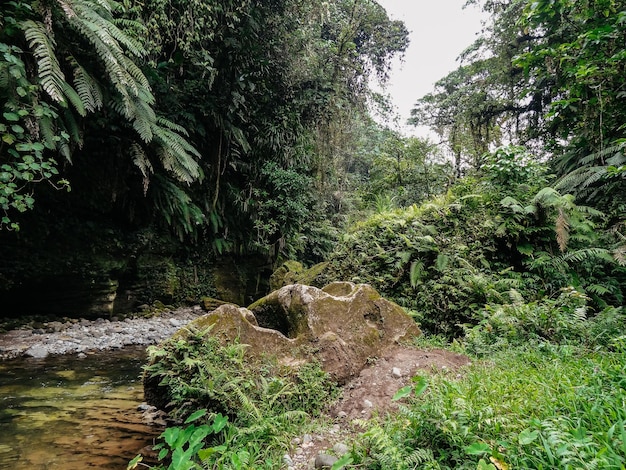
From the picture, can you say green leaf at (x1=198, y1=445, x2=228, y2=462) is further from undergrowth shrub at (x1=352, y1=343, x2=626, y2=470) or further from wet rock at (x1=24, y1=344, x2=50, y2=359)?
wet rock at (x1=24, y1=344, x2=50, y2=359)

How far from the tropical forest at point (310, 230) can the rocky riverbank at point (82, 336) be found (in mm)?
96

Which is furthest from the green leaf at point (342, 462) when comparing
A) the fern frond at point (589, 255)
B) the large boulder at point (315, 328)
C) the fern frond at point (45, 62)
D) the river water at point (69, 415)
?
the fern frond at point (45, 62)

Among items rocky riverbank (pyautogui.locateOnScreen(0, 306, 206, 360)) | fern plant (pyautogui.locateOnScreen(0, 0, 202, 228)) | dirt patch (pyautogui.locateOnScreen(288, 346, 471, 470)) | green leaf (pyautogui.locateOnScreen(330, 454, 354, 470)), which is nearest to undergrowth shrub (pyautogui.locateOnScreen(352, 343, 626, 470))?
green leaf (pyautogui.locateOnScreen(330, 454, 354, 470))

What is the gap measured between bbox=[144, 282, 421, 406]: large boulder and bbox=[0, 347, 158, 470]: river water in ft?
1.40

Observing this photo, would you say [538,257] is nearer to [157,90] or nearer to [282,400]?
[282,400]

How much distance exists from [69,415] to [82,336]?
122 inches

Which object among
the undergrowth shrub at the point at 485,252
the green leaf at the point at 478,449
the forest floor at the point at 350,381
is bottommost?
the forest floor at the point at 350,381

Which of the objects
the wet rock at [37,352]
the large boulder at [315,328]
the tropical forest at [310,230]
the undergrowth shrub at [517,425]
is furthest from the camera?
the wet rock at [37,352]

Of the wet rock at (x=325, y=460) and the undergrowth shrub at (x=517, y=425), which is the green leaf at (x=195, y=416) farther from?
the undergrowth shrub at (x=517, y=425)

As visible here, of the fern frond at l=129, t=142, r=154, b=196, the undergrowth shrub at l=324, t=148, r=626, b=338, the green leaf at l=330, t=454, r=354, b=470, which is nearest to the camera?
the green leaf at l=330, t=454, r=354, b=470

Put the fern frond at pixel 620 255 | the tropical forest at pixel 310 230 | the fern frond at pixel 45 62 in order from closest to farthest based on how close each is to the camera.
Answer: the tropical forest at pixel 310 230 → the fern frond at pixel 45 62 → the fern frond at pixel 620 255

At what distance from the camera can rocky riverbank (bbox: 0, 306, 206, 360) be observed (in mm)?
4844

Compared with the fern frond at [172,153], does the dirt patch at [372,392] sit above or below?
below

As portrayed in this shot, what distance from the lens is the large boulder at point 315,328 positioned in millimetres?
3109
